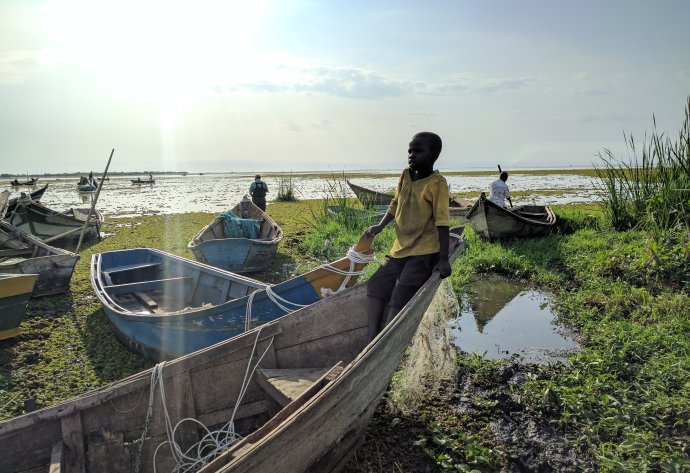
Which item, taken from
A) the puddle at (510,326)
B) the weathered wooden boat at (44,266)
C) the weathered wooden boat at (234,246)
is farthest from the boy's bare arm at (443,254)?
the weathered wooden boat at (44,266)

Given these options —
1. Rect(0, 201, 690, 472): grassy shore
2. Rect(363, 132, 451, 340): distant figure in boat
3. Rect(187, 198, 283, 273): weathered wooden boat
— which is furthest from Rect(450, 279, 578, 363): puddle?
Rect(187, 198, 283, 273): weathered wooden boat

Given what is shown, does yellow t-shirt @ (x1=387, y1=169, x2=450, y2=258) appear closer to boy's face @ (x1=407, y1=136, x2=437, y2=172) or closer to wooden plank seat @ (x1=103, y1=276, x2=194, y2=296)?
boy's face @ (x1=407, y1=136, x2=437, y2=172)

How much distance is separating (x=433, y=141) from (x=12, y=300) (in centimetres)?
505

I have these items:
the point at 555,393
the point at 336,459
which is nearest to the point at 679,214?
the point at 555,393

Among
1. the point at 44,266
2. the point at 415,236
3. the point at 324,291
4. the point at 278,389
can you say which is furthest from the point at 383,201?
the point at 278,389

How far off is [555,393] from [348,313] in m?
1.90

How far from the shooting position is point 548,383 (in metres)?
4.02

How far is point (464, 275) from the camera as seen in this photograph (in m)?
7.54

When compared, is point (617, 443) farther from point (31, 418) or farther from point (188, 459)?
point (31, 418)

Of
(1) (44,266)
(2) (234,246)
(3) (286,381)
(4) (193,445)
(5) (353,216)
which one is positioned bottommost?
(4) (193,445)

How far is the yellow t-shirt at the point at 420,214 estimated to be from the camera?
3383 millimetres

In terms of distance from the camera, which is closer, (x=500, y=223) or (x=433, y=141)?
(x=433, y=141)

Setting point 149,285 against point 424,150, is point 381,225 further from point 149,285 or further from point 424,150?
point 149,285

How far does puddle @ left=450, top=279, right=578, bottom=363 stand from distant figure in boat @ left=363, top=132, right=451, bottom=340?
68.4 inches
